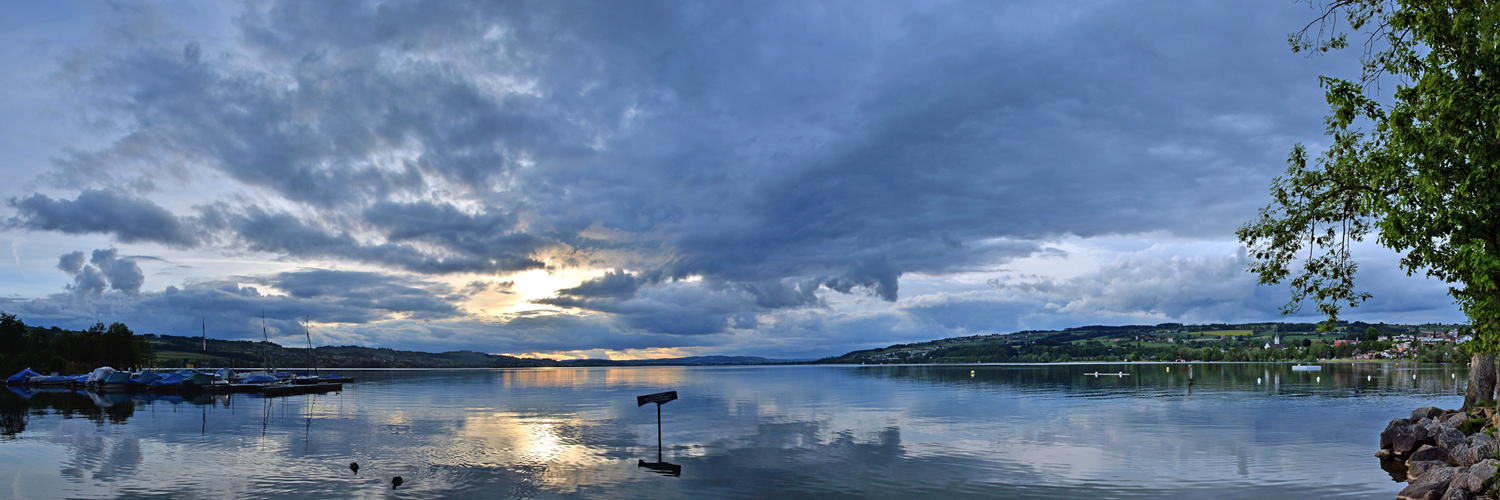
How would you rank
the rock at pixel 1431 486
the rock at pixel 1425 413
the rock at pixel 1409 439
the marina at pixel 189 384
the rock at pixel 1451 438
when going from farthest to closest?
1. the marina at pixel 189 384
2. the rock at pixel 1425 413
3. the rock at pixel 1409 439
4. the rock at pixel 1451 438
5. the rock at pixel 1431 486

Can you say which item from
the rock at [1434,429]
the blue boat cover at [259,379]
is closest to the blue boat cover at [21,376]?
the blue boat cover at [259,379]

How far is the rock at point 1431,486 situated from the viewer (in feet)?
76.9

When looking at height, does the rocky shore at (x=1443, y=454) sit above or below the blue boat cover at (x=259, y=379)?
above

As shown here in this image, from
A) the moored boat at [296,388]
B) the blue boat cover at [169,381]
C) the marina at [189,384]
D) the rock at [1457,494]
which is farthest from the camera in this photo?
the blue boat cover at [169,381]

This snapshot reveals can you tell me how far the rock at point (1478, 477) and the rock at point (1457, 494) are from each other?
15 centimetres

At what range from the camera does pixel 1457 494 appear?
69.9 ft

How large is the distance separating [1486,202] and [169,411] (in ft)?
302

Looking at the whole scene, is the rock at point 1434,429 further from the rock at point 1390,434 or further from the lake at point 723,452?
the lake at point 723,452

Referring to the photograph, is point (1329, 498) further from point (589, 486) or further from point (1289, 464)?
point (589, 486)

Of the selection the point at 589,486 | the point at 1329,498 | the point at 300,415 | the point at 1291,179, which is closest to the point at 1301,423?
the point at 1329,498

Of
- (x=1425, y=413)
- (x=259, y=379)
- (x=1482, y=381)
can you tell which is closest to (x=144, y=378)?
(x=259, y=379)

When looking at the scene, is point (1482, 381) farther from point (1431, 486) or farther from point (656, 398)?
point (656, 398)

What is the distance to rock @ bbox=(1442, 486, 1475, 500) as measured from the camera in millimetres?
21047

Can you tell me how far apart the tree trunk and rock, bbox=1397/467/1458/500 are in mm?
19661
